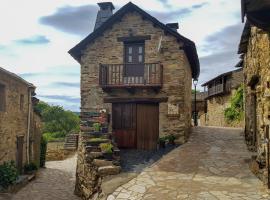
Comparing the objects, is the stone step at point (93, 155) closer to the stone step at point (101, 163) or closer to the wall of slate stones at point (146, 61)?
the stone step at point (101, 163)

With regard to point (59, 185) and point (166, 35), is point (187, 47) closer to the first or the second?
point (166, 35)

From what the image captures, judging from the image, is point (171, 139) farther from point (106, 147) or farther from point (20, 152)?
point (20, 152)

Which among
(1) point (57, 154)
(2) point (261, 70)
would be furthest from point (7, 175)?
(1) point (57, 154)

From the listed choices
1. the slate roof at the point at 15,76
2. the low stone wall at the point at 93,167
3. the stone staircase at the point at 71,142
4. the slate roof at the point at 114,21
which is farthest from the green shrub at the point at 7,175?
the stone staircase at the point at 71,142

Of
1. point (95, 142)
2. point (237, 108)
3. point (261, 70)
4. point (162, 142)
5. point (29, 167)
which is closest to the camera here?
point (261, 70)

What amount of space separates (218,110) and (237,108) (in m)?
6.25

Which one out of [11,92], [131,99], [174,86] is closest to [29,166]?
[11,92]

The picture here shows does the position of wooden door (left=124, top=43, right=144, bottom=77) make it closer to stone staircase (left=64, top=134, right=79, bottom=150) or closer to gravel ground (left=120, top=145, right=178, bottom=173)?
gravel ground (left=120, top=145, right=178, bottom=173)

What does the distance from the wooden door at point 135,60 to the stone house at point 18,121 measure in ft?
16.6

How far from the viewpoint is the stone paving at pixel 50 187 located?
1269 cm

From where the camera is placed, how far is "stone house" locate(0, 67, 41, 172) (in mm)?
13742

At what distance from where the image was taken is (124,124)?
14.6 m

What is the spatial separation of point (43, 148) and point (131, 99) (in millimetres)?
8385

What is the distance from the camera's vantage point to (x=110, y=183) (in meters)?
9.09
